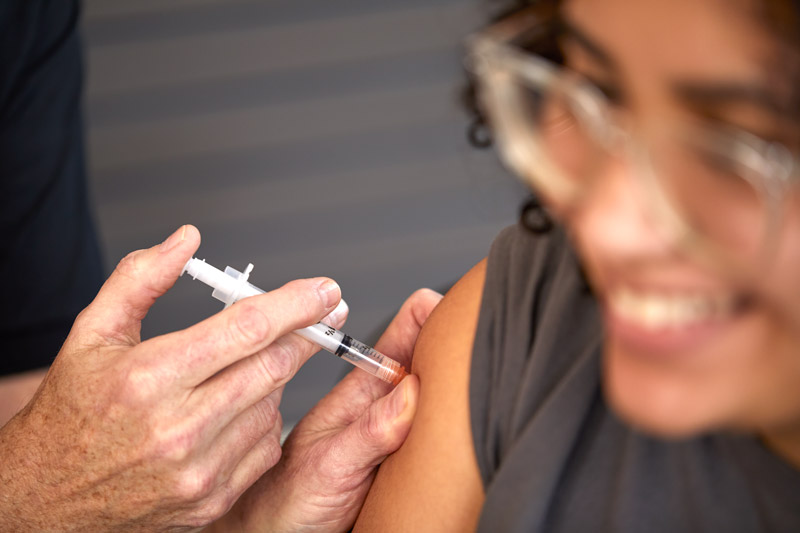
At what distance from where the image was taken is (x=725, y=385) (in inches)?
30.0

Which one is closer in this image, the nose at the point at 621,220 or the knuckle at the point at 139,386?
the nose at the point at 621,220

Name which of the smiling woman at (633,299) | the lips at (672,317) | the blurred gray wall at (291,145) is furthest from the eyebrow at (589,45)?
the blurred gray wall at (291,145)

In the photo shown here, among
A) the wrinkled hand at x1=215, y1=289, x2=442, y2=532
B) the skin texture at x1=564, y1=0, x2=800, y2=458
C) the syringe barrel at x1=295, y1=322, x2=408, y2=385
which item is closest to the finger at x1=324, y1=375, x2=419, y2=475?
the wrinkled hand at x1=215, y1=289, x2=442, y2=532

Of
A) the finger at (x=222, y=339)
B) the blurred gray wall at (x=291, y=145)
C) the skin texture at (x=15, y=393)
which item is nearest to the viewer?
the finger at (x=222, y=339)

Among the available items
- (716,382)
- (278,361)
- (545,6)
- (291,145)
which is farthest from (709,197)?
(291,145)

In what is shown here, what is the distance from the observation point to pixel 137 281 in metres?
1.19

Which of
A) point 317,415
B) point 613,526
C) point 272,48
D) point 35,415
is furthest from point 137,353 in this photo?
point 272,48

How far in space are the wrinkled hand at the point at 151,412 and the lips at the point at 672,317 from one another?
503 millimetres

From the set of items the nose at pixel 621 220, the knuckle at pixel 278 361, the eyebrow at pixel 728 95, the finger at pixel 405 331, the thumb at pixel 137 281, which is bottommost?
the finger at pixel 405 331

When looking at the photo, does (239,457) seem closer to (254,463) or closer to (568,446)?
(254,463)

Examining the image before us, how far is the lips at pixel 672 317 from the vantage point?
0.74 meters

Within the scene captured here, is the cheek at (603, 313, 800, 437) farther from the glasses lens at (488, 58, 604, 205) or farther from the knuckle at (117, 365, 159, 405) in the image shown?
the knuckle at (117, 365, 159, 405)

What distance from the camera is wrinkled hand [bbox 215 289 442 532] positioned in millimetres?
1211

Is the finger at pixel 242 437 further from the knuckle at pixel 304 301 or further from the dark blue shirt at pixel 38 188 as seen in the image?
the dark blue shirt at pixel 38 188
